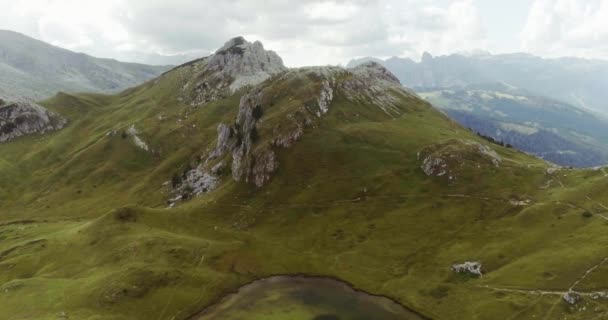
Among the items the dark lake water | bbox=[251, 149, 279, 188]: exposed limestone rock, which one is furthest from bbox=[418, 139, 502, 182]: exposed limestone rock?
the dark lake water

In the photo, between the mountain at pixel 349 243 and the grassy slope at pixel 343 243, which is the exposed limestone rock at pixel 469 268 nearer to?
the mountain at pixel 349 243

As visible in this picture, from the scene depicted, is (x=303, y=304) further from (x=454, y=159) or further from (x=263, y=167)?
(x=454, y=159)

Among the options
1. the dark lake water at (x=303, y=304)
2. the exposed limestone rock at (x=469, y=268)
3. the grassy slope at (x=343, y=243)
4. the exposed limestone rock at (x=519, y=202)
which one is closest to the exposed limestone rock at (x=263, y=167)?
the grassy slope at (x=343, y=243)

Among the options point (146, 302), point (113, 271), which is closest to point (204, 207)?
point (113, 271)

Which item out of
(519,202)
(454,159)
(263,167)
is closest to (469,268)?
(519,202)

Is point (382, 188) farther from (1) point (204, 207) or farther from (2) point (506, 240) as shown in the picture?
(1) point (204, 207)
